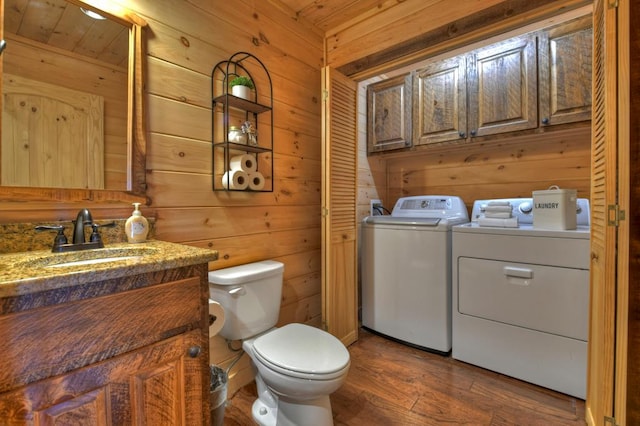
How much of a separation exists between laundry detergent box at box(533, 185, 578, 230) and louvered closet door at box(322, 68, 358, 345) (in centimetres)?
113

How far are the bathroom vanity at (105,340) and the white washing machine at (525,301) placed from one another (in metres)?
1.63

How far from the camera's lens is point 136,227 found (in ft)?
3.97

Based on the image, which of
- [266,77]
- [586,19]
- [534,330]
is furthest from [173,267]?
[586,19]

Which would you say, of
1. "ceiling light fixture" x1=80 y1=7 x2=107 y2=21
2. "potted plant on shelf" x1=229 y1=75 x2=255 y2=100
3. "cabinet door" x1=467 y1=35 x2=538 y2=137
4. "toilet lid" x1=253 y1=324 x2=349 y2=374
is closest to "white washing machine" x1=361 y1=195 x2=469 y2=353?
"cabinet door" x1=467 y1=35 x2=538 y2=137

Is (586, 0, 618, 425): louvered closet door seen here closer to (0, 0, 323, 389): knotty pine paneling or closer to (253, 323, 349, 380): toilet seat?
(253, 323, 349, 380): toilet seat

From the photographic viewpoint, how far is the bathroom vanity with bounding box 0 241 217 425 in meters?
0.65

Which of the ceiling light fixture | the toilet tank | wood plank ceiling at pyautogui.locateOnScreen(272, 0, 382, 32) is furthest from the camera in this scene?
wood plank ceiling at pyautogui.locateOnScreen(272, 0, 382, 32)

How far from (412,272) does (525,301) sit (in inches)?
26.5

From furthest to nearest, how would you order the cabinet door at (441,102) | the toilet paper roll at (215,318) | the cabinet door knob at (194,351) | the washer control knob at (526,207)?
the cabinet door at (441,102) → the washer control knob at (526,207) → the toilet paper roll at (215,318) → the cabinet door knob at (194,351)

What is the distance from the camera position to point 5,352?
631 millimetres

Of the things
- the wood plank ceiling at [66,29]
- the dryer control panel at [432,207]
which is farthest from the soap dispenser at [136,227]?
the dryer control panel at [432,207]

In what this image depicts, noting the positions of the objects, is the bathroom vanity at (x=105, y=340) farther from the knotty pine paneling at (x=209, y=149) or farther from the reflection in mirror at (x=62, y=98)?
the knotty pine paneling at (x=209, y=149)

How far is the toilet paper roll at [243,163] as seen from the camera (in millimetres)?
1575

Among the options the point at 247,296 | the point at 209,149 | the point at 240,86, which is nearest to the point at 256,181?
the point at 209,149
